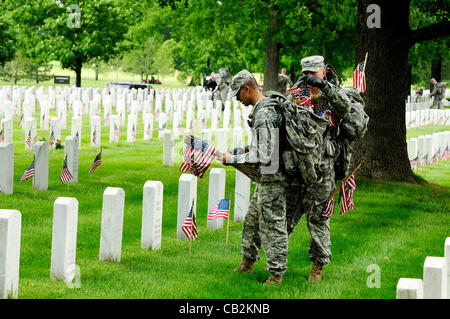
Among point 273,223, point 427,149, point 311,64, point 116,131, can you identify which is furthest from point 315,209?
point 116,131

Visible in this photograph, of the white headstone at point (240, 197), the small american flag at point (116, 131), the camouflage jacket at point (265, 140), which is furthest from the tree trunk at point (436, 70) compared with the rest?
the camouflage jacket at point (265, 140)

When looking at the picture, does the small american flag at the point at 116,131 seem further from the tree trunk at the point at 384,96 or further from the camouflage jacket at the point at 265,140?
the camouflage jacket at the point at 265,140

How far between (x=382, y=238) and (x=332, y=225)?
34.4 inches

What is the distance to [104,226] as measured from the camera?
24.3ft

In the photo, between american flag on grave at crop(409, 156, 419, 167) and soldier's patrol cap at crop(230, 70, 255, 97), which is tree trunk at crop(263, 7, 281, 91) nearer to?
american flag on grave at crop(409, 156, 419, 167)

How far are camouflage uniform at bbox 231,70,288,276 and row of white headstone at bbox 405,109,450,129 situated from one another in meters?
21.8

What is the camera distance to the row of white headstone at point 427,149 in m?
16.6

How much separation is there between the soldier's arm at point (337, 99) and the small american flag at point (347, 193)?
1.24m

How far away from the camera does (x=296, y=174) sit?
6758 mm

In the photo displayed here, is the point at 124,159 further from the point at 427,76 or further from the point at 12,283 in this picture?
the point at 427,76

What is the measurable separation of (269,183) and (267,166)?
17cm

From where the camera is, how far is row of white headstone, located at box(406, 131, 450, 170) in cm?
1661

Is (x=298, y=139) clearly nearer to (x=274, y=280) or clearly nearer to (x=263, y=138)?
(x=263, y=138)
